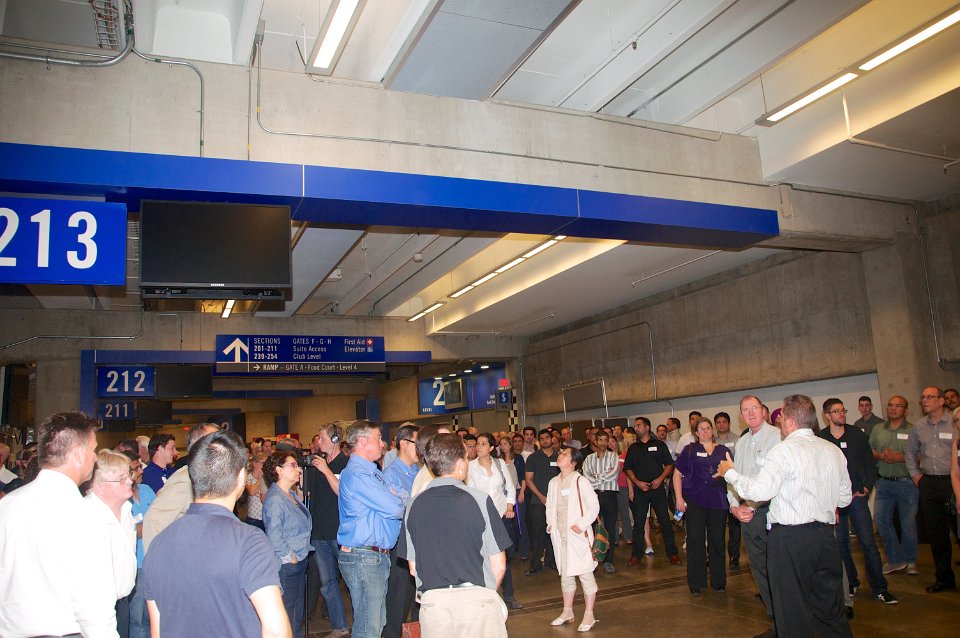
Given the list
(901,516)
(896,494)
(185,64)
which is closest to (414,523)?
(185,64)


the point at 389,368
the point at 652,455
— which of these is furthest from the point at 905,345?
the point at 389,368

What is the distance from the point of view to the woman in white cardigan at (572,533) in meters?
6.29

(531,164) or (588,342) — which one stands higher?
(531,164)

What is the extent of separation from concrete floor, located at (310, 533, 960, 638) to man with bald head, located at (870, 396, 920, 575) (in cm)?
22

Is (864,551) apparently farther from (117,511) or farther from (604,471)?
(117,511)

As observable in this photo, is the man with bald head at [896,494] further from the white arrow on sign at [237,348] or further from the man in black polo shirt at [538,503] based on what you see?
the white arrow on sign at [237,348]

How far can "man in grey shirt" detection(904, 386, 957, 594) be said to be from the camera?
6.48 m

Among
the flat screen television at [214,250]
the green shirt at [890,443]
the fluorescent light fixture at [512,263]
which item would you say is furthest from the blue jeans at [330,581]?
the green shirt at [890,443]

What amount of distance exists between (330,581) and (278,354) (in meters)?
7.58

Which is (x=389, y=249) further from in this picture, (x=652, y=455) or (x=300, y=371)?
(x=652, y=455)

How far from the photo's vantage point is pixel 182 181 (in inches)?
227

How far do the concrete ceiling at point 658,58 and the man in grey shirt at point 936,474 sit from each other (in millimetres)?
2882

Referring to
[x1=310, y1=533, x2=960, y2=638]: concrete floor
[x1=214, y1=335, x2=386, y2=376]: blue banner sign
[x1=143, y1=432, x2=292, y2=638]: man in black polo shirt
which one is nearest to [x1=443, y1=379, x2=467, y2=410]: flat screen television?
[x1=214, y1=335, x2=386, y2=376]: blue banner sign

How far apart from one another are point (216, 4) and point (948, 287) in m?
9.23
